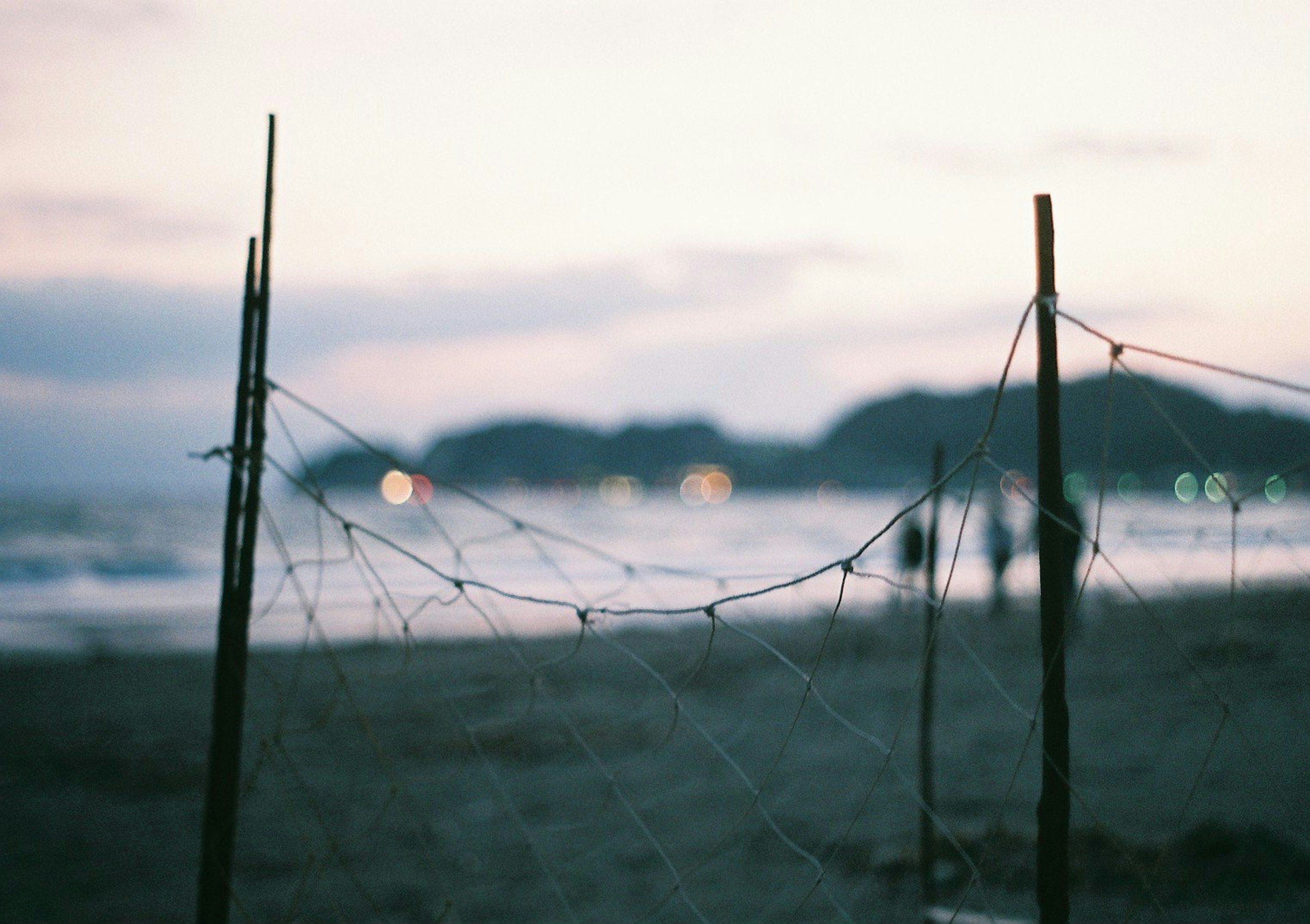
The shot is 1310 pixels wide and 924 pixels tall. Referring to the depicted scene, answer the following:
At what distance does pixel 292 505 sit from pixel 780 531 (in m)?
34.1

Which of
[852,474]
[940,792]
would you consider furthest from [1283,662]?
[852,474]

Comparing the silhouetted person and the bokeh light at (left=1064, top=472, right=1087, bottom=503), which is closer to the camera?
the silhouetted person

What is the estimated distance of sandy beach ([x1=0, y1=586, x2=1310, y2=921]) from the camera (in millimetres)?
4586

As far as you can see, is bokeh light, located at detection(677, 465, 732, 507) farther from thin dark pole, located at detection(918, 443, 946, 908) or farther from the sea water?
thin dark pole, located at detection(918, 443, 946, 908)

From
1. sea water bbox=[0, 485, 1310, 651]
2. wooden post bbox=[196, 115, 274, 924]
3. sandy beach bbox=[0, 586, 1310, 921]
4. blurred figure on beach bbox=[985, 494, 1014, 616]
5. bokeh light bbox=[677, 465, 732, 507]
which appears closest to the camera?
wooden post bbox=[196, 115, 274, 924]

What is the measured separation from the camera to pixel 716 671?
1053 cm

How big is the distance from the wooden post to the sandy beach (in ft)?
0.98

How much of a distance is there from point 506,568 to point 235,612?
62.8 feet

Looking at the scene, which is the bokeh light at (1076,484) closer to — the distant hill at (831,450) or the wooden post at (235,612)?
the distant hill at (831,450)

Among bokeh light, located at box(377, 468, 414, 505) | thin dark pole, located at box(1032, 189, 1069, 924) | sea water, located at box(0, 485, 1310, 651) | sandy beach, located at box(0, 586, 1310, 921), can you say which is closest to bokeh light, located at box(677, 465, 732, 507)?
bokeh light, located at box(377, 468, 414, 505)

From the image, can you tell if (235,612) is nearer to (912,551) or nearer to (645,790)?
(645,790)

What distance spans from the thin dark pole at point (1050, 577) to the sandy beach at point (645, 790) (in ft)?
0.47

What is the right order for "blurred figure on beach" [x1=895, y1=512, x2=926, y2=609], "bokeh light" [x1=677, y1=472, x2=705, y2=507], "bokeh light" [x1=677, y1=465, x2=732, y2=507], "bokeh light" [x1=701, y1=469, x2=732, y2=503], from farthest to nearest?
"bokeh light" [x1=701, y1=469, x2=732, y2=503] < "bokeh light" [x1=677, y1=465, x2=732, y2=507] < "bokeh light" [x1=677, y1=472, x2=705, y2=507] < "blurred figure on beach" [x1=895, y1=512, x2=926, y2=609]

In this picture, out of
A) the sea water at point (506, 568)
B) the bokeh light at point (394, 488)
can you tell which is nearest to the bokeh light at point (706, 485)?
the bokeh light at point (394, 488)
